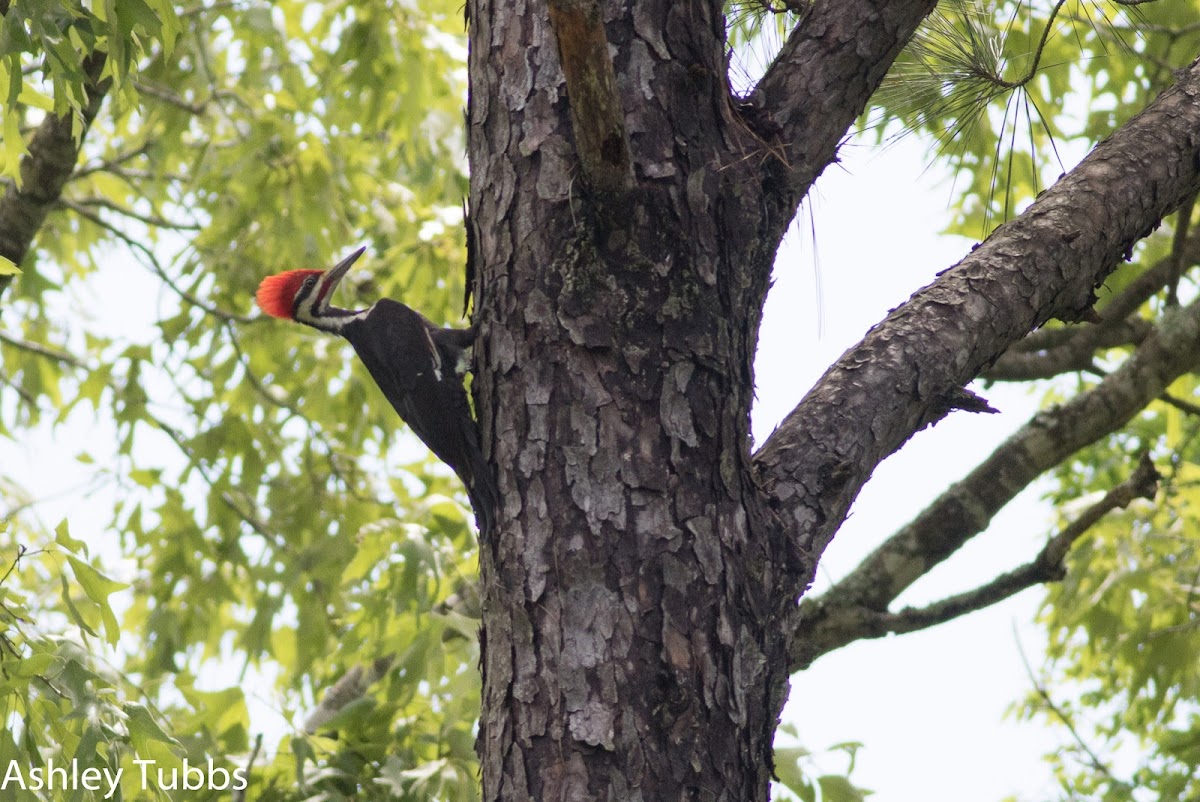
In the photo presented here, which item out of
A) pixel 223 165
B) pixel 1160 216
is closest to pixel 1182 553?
pixel 1160 216

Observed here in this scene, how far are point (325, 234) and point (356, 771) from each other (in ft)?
8.23

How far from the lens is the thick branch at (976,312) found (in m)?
1.96

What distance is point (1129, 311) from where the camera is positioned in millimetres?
3965

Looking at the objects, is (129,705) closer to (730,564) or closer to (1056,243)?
(730,564)

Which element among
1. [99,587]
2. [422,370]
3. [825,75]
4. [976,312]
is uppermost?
[422,370]

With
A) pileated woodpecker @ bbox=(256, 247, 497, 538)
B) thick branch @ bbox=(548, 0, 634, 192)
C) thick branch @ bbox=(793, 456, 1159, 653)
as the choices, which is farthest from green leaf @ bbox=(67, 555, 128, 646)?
thick branch @ bbox=(793, 456, 1159, 653)

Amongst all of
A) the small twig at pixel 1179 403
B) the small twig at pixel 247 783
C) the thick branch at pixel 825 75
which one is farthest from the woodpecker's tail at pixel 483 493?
the small twig at pixel 1179 403

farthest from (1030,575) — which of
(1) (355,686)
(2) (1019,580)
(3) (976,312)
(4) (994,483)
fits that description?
(1) (355,686)

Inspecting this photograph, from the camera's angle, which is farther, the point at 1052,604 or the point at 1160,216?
the point at 1052,604

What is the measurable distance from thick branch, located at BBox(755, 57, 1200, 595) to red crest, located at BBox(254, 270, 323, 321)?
254cm

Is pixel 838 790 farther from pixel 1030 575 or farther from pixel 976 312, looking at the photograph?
pixel 976 312

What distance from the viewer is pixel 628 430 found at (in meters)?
1.85

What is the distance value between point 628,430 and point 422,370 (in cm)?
142

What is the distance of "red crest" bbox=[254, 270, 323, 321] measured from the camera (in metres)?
4.07
